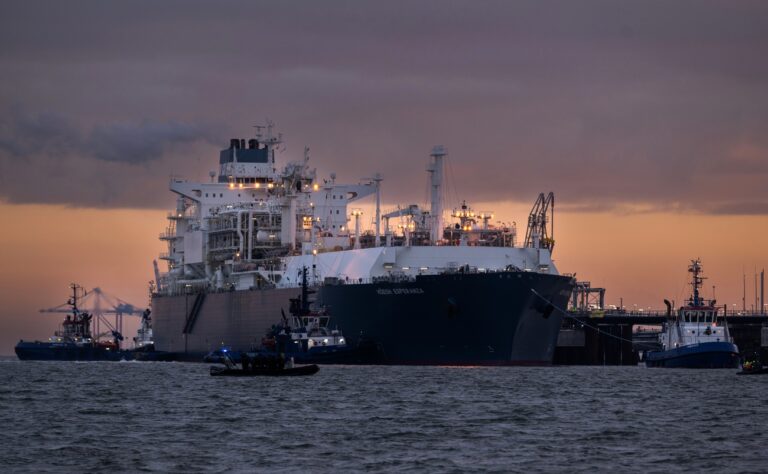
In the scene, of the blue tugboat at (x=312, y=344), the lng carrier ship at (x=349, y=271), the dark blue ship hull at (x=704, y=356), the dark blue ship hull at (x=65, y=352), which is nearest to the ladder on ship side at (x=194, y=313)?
the lng carrier ship at (x=349, y=271)

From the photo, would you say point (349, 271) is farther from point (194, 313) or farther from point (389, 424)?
point (389, 424)

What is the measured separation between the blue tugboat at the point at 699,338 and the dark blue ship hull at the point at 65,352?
63.1m

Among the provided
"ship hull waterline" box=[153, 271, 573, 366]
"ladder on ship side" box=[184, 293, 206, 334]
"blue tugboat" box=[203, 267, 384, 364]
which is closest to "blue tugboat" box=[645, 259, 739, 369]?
"ship hull waterline" box=[153, 271, 573, 366]

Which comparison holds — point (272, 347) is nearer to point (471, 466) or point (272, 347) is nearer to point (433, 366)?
point (433, 366)

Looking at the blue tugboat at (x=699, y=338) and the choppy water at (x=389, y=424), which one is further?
the blue tugboat at (x=699, y=338)

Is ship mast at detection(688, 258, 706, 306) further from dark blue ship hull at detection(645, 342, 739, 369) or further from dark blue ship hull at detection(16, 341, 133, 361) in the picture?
dark blue ship hull at detection(16, 341, 133, 361)

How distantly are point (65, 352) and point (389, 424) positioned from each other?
9103cm

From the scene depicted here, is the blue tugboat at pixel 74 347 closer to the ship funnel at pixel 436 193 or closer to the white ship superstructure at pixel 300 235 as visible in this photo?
the white ship superstructure at pixel 300 235

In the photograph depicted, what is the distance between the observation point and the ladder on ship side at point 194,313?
12425 centimetres

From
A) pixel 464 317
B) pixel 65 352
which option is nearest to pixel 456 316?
pixel 464 317

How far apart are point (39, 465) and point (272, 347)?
52.0 metres

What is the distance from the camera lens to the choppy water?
45062 millimetres

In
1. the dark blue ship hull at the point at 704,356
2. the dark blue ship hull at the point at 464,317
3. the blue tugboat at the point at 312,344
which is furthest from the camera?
the dark blue ship hull at the point at 704,356

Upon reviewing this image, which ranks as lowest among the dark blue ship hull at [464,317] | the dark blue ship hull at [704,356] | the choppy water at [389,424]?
the choppy water at [389,424]
